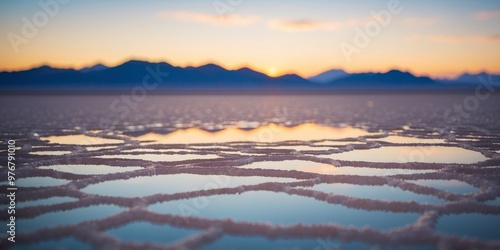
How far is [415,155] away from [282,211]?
5181 millimetres

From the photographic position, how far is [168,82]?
170 m

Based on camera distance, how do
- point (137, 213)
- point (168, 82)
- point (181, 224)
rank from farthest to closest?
point (168, 82) < point (137, 213) < point (181, 224)

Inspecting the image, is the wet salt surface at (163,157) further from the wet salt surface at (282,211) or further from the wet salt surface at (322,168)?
the wet salt surface at (282,211)

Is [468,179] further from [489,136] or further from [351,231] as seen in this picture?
[489,136]

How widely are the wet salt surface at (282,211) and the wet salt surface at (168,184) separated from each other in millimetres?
692

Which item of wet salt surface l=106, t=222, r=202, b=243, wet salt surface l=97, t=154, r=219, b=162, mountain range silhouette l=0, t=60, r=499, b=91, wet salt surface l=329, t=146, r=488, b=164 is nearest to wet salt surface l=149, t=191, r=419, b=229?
wet salt surface l=106, t=222, r=202, b=243

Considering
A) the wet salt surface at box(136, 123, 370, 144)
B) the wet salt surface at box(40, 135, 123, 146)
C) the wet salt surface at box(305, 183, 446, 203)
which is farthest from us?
the wet salt surface at box(136, 123, 370, 144)

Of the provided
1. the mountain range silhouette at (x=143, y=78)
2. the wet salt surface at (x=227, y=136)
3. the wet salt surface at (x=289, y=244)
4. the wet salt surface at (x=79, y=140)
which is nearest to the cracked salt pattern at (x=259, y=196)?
the wet salt surface at (x=289, y=244)

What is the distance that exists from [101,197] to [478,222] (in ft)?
14.0

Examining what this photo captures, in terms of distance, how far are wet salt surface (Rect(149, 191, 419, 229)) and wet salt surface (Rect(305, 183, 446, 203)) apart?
2.02 ft

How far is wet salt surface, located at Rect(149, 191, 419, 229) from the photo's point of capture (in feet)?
14.7

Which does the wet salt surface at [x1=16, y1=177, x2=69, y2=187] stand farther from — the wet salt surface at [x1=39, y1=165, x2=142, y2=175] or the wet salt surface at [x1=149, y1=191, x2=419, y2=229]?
the wet salt surface at [x1=149, y1=191, x2=419, y2=229]

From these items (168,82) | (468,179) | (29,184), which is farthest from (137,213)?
(168,82)

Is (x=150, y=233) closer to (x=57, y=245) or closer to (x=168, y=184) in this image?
(x=57, y=245)
